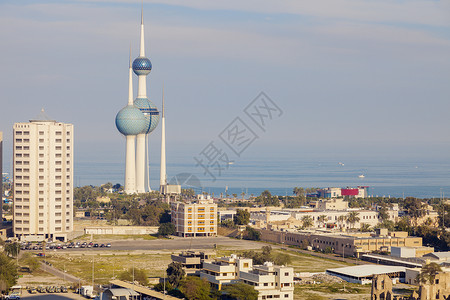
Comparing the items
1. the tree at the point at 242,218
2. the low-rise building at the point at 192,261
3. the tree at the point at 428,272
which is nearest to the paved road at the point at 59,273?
the low-rise building at the point at 192,261

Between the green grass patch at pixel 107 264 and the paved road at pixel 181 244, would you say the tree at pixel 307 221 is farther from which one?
the green grass patch at pixel 107 264

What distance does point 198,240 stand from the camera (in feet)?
375

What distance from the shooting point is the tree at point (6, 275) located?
6631cm

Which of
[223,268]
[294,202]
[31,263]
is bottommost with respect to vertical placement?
[31,263]

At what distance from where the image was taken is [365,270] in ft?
263

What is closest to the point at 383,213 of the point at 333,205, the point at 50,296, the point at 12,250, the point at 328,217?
the point at 328,217

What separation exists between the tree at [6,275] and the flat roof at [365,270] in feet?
103

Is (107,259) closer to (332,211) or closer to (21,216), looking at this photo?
(21,216)

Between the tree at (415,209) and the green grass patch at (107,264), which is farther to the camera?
the tree at (415,209)

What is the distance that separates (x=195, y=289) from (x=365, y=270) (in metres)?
25.0

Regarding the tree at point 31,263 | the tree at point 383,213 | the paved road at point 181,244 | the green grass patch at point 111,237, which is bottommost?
the tree at point 31,263

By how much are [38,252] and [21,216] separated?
1409 cm

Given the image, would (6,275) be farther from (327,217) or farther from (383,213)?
(383,213)

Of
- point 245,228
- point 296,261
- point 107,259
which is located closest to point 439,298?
point 296,261
